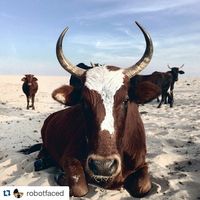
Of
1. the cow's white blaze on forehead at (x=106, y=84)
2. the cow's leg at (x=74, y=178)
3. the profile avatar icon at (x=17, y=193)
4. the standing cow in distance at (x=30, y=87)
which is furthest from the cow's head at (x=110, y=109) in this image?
the standing cow in distance at (x=30, y=87)

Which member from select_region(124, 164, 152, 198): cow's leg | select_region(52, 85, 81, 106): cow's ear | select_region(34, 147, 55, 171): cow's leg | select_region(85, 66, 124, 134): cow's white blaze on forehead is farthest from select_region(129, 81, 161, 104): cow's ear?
select_region(34, 147, 55, 171): cow's leg

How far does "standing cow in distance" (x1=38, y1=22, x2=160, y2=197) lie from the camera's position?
5.23 meters

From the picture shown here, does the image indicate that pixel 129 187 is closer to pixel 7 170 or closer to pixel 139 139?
pixel 139 139

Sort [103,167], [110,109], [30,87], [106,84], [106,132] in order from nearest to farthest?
1. [103,167]
2. [106,132]
3. [110,109]
4. [106,84]
5. [30,87]

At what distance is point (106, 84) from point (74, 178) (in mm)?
1400

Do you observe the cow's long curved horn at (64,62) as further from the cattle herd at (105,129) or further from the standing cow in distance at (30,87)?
the standing cow in distance at (30,87)

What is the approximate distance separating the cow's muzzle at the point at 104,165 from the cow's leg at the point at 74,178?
0.82 metres

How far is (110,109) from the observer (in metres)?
5.44

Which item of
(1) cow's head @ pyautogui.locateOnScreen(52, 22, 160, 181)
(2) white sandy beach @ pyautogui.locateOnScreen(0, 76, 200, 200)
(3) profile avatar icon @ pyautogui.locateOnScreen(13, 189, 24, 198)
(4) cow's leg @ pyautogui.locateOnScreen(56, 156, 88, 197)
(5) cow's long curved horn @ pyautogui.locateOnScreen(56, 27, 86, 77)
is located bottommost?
(2) white sandy beach @ pyautogui.locateOnScreen(0, 76, 200, 200)

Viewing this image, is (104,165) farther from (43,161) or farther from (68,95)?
(43,161)

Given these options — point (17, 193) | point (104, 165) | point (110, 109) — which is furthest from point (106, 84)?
point (17, 193)

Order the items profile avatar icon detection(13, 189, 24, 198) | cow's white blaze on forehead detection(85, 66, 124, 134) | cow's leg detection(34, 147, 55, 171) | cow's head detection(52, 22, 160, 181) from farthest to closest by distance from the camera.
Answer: cow's leg detection(34, 147, 55, 171) → cow's white blaze on forehead detection(85, 66, 124, 134) → cow's head detection(52, 22, 160, 181) → profile avatar icon detection(13, 189, 24, 198)

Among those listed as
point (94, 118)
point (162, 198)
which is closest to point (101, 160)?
point (94, 118)

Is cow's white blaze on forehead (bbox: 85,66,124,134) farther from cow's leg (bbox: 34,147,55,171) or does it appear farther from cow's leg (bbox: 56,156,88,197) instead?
cow's leg (bbox: 34,147,55,171)
